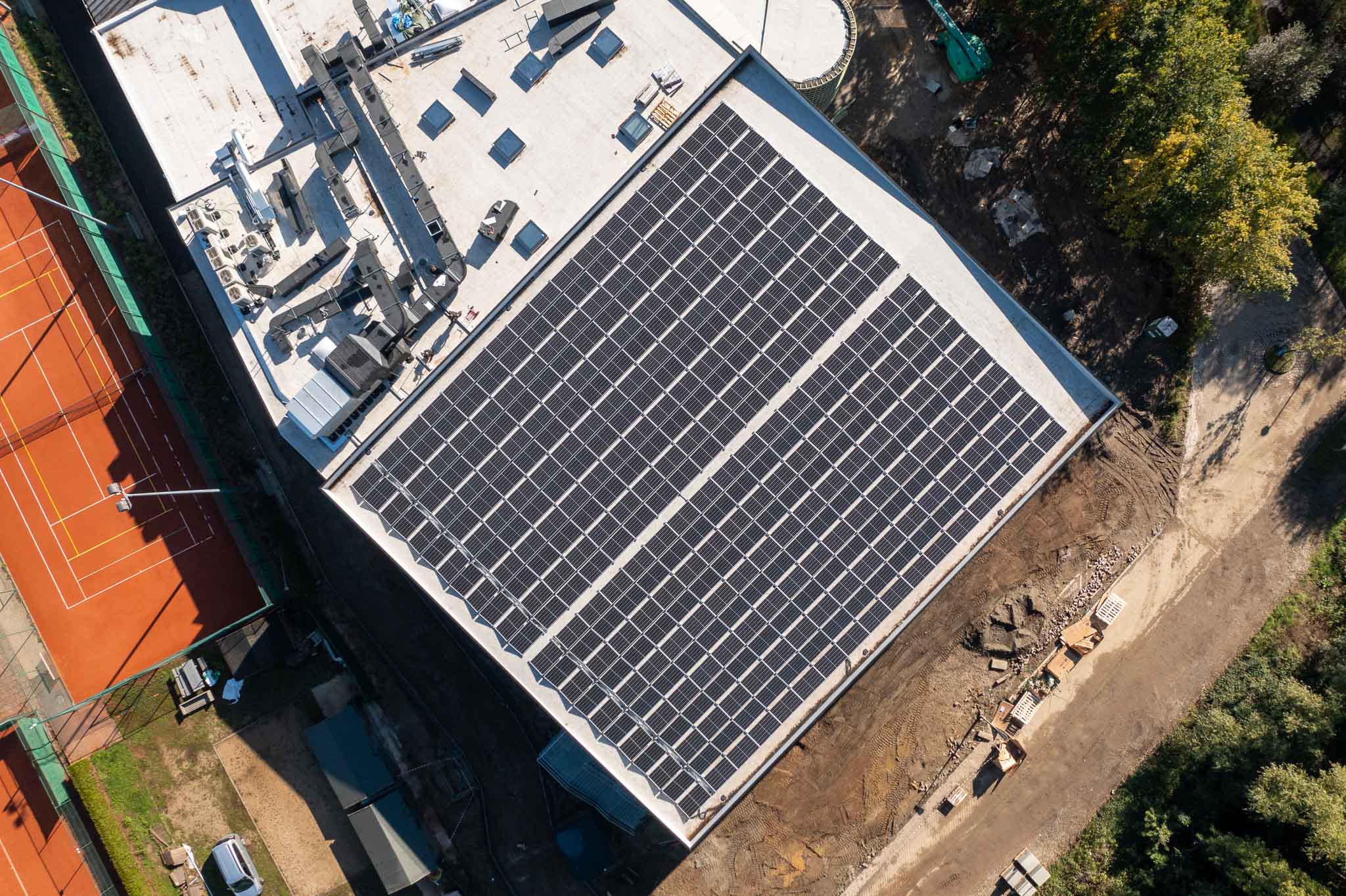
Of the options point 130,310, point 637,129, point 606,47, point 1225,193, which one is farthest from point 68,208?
point 1225,193

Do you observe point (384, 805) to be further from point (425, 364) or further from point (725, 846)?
point (425, 364)

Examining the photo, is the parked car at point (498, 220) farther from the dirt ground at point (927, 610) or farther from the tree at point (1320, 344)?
the tree at point (1320, 344)

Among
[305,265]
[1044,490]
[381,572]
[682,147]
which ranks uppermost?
[305,265]

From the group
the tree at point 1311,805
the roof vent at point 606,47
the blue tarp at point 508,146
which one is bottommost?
the tree at point 1311,805

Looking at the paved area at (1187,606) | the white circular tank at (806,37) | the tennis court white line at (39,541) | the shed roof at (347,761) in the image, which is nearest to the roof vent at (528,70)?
the white circular tank at (806,37)

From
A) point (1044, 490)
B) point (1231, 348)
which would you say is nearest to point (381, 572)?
point (1044, 490)

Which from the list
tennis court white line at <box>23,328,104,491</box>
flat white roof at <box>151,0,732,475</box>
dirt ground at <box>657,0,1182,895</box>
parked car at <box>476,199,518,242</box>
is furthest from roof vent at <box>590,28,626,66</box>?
tennis court white line at <box>23,328,104,491</box>
